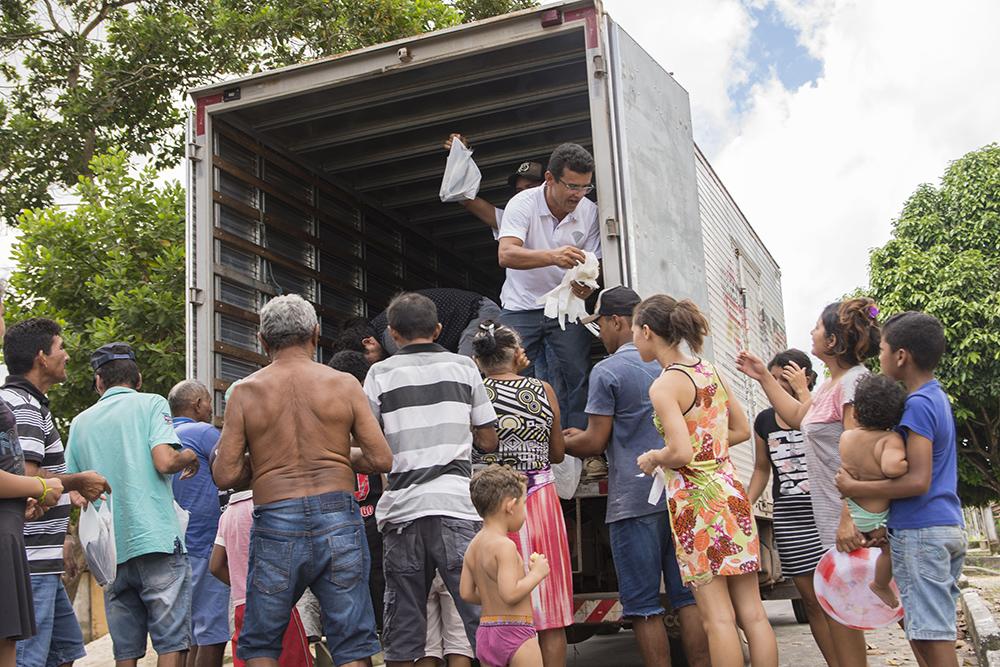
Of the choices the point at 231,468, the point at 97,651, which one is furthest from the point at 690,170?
the point at 97,651

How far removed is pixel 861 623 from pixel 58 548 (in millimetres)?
3282

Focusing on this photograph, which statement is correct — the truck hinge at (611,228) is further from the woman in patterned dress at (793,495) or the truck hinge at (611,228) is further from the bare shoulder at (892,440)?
the bare shoulder at (892,440)

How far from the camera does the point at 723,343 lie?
718 cm

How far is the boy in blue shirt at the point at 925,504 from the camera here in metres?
3.63

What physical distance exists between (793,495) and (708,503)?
1130 mm

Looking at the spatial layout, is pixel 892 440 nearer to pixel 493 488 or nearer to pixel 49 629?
pixel 493 488

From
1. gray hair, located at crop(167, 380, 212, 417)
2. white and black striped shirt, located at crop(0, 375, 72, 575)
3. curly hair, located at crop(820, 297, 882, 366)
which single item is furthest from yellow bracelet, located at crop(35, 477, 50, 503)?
curly hair, located at crop(820, 297, 882, 366)

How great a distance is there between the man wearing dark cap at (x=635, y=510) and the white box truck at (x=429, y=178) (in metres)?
0.65

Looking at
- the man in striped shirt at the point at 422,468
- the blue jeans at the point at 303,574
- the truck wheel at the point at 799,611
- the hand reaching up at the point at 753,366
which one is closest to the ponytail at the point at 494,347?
the man in striped shirt at the point at 422,468

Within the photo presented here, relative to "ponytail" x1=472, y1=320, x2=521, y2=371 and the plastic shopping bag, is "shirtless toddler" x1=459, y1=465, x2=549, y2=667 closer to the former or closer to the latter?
"ponytail" x1=472, y1=320, x2=521, y2=371

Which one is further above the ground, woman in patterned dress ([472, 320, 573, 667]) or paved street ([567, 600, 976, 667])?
woman in patterned dress ([472, 320, 573, 667])

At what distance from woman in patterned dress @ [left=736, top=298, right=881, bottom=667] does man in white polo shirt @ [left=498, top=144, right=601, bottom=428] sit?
1456 mm

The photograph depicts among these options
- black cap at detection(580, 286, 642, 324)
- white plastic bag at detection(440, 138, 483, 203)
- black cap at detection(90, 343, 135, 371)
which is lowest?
black cap at detection(90, 343, 135, 371)

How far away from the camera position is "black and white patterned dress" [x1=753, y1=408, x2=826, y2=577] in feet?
16.4
